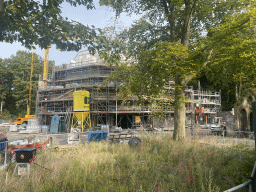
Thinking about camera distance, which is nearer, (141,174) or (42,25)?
(42,25)

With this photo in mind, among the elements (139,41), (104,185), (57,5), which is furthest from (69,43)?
(139,41)

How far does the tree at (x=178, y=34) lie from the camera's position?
8367 mm

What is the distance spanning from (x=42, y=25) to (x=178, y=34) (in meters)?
11.0

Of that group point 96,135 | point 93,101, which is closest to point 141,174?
point 96,135

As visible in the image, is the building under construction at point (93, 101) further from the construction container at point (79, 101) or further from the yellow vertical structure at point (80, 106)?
the construction container at point (79, 101)

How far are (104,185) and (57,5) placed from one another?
4345 mm

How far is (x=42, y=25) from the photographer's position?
3.53 m

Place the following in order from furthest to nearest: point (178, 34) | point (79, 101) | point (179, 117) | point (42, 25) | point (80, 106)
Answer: point (80, 106), point (79, 101), point (178, 34), point (179, 117), point (42, 25)

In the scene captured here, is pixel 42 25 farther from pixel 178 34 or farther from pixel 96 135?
pixel 96 135

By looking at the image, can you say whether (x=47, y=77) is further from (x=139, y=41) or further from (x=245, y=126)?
(x=245, y=126)

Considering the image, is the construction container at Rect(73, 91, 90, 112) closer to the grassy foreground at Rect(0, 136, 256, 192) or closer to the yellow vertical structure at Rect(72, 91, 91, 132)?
the yellow vertical structure at Rect(72, 91, 91, 132)

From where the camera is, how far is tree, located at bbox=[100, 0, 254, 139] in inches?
329

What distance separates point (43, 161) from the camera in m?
6.71

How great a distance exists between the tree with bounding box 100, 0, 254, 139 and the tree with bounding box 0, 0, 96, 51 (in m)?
2.76
